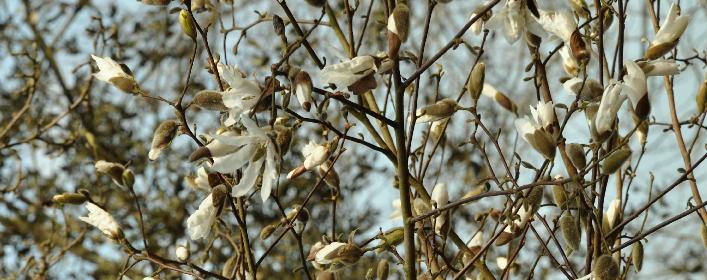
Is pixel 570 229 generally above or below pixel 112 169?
below

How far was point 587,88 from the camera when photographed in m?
1.09

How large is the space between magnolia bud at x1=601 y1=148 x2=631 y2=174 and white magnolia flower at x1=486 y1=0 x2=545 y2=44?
22cm

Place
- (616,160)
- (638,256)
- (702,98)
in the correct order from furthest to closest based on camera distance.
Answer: (702,98)
(638,256)
(616,160)

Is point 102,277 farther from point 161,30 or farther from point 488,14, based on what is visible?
point 488,14

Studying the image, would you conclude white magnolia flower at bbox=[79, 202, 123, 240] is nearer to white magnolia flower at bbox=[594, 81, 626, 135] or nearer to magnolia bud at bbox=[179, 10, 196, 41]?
magnolia bud at bbox=[179, 10, 196, 41]

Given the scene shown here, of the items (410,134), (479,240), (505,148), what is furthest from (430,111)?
(505,148)

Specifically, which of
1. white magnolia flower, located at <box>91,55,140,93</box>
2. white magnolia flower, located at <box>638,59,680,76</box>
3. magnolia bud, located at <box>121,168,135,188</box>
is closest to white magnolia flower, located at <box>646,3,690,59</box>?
white magnolia flower, located at <box>638,59,680,76</box>

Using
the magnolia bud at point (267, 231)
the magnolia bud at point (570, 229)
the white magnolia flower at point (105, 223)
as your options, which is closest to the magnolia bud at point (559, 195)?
the magnolia bud at point (570, 229)

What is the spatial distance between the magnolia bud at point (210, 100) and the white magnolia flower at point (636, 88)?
0.45 meters

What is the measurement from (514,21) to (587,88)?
13cm

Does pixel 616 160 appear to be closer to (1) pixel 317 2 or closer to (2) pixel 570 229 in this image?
(2) pixel 570 229

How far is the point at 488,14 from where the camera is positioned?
47.8 inches

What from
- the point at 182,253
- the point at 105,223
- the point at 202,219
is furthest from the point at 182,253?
the point at 202,219

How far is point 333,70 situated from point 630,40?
2627 mm
